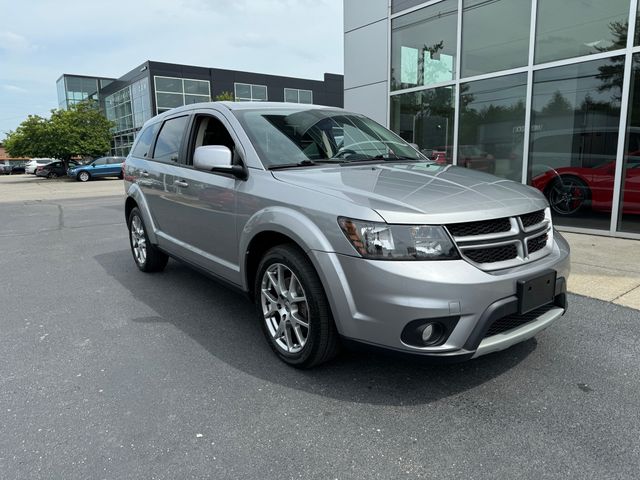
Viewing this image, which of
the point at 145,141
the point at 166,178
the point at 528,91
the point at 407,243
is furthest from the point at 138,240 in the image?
the point at 528,91

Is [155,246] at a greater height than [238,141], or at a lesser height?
lesser

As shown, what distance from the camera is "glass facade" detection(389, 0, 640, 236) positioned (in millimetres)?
7277

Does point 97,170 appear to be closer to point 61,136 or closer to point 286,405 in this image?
point 61,136

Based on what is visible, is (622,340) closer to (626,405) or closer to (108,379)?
(626,405)

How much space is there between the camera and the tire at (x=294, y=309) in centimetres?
280

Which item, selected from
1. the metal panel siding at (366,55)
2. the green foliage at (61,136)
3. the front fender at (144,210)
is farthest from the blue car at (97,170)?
the front fender at (144,210)

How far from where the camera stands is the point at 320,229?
9.00 feet

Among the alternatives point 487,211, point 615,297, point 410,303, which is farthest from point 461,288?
point 615,297

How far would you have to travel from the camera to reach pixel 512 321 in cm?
274

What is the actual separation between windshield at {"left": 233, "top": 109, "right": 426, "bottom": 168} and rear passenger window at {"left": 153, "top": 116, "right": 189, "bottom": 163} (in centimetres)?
99

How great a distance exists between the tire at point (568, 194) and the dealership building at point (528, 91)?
0.02 metres

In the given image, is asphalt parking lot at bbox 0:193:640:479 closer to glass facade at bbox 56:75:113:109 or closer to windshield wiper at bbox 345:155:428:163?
windshield wiper at bbox 345:155:428:163

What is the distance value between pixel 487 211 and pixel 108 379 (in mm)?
2568

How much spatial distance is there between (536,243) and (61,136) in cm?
3478
